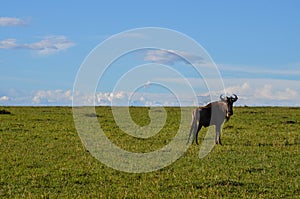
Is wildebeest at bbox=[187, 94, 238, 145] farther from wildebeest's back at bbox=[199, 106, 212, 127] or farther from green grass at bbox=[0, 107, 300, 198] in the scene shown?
green grass at bbox=[0, 107, 300, 198]

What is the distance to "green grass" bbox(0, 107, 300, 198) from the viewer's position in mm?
11195

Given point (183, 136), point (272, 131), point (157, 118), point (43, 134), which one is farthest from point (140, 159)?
point (157, 118)

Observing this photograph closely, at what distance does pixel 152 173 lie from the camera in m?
13.4

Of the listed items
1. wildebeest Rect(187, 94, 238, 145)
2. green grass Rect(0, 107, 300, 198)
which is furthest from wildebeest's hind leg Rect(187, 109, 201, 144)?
green grass Rect(0, 107, 300, 198)

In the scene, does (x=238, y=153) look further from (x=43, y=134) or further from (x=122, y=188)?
(x=43, y=134)

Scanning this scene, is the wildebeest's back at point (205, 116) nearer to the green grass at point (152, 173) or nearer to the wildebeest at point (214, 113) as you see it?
the wildebeest at point (214, 113)

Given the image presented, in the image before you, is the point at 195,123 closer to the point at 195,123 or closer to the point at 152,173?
the point at 195,123

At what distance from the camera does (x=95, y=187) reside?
11648mm

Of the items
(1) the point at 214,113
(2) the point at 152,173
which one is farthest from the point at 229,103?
(2) the point at 152,173

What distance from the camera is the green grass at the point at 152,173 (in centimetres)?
1120

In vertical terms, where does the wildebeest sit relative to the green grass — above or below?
above

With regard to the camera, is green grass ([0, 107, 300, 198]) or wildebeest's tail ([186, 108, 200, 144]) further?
wildebeest's tail ([186, 108, 200, 144])

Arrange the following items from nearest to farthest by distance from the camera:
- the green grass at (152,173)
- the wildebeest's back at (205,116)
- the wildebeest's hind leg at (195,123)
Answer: the green grass at (152,173) < the wildebeest's hind leg at (195,123) < the wildebeest's back at (205,116)

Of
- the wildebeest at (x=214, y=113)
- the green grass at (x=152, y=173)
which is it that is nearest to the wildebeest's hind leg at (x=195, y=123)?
the wildebeest at (x=214, y=113)
